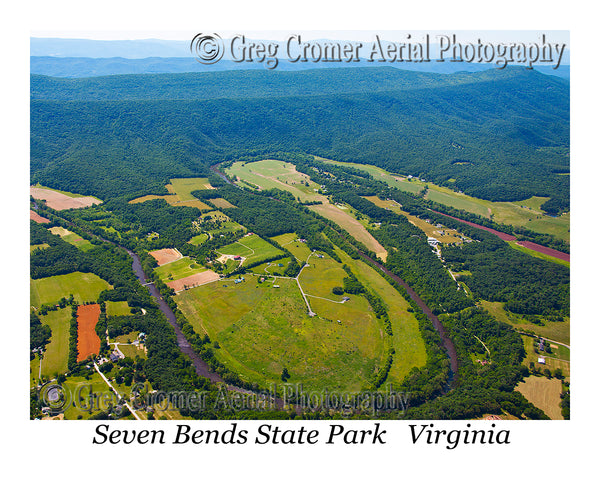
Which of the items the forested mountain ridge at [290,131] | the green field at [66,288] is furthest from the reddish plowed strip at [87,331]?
the forested mountain ridge at [290,131]

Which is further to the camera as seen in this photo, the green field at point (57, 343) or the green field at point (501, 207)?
the green field at point (501, 207)

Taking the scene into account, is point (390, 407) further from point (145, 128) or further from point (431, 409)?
point (145, 128)

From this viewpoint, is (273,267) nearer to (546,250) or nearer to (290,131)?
(546,250)

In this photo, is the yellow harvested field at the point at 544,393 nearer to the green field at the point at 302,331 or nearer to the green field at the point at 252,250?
the green field at the point at 302,331

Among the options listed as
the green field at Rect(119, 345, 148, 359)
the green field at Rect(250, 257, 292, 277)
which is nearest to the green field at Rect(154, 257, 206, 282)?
the green field at Rect(250, 257, 292, 277)

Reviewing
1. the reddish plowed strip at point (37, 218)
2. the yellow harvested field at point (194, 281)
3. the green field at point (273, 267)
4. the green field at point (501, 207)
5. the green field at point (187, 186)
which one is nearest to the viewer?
the yellow harvested field at point (194, 281)

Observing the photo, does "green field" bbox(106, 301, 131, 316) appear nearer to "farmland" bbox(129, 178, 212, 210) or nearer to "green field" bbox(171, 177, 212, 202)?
"farmland" bbox(129, 178, 212, 210)
